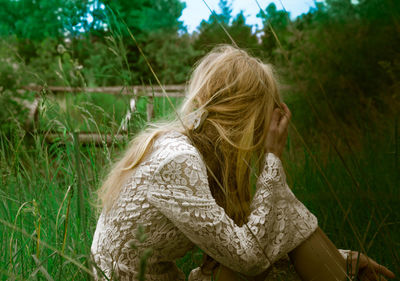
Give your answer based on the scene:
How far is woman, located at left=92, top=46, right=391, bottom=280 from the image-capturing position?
1.36 metres

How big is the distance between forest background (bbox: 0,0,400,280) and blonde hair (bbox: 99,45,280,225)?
0.60 ft

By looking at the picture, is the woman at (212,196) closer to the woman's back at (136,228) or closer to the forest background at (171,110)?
the woman's back at (136,228)

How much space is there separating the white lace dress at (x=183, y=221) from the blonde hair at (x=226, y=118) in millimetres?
73

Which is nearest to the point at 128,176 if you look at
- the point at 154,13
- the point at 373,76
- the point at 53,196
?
the point at 53,196

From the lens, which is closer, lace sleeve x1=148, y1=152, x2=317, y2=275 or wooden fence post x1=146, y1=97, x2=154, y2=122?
lace sleeve x1=148, y1=152, x2=317, y2=275

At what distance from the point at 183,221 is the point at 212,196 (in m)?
0.23

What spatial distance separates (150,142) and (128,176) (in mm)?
145

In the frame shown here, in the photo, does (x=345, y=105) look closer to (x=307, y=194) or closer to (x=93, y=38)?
(x=307, y=194)

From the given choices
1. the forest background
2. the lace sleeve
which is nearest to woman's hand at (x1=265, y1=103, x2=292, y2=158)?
the forest background

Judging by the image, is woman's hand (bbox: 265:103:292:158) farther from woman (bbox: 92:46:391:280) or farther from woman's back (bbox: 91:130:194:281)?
woman's back (bbox: 91:130:194:281)

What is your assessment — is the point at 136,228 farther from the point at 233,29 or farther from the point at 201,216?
the point at 233,29

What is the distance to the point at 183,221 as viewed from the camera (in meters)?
1.35

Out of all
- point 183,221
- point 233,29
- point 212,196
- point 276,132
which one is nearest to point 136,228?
point 183,221

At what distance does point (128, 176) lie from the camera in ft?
4.94
